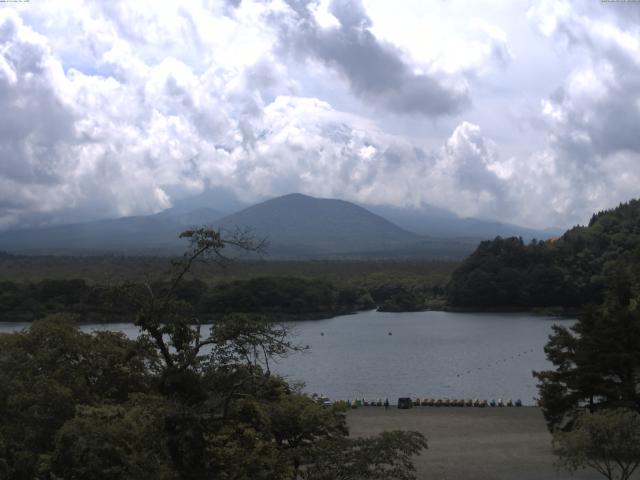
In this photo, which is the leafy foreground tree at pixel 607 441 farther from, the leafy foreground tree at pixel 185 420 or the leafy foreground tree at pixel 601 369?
the leafy foreground tree at pixel 601 369

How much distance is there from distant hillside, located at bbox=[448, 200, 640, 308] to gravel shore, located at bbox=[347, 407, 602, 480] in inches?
1903

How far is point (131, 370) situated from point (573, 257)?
7095 cm

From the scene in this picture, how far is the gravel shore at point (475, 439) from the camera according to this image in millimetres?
16312

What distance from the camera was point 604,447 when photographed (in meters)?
11.8

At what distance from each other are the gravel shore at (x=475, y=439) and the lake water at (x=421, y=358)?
15.3 feet

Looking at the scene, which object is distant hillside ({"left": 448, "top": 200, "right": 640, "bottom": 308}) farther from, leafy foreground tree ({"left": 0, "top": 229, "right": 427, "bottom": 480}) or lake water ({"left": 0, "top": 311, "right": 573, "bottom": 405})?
leafy foreground tree ({"left": 0, "top": 229, "right": 427, "bottom": 480})

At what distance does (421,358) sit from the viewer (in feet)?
136

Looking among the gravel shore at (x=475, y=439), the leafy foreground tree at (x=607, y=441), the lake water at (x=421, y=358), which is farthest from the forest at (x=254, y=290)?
the leafy foreground tree at (x=607, y=441)

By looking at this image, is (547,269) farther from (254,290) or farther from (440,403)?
(440,403)

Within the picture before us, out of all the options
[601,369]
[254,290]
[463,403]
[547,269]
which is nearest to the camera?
[601,369]

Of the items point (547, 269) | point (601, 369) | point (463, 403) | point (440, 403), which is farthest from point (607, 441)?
point (547, 269)

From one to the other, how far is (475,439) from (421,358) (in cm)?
2133

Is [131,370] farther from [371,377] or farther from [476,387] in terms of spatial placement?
[371,377]

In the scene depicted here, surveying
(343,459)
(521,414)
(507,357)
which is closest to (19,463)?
(343,459)
